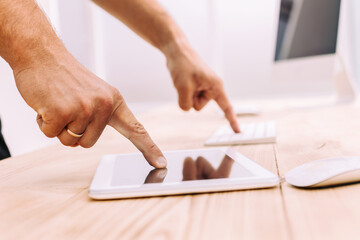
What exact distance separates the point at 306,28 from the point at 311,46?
86mm

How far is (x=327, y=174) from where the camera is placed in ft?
1.45

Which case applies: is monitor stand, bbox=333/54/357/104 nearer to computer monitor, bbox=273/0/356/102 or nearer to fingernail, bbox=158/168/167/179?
computer monitor, bbox=273/0/356/102

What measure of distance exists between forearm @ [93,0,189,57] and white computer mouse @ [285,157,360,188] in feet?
2.51

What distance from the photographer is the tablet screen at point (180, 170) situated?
0.50 meters

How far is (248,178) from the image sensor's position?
1.56ft

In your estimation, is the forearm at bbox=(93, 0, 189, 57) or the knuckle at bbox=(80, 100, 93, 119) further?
the forearm at bbox=(93, 0, 189, 57)

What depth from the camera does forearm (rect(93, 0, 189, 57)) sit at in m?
1.16

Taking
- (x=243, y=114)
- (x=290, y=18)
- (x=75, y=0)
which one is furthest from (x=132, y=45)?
(x=243, y=114)

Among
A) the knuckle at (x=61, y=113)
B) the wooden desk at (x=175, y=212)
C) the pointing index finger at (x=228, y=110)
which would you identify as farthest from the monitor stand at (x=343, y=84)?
the knuckle at (x=61, y=113)

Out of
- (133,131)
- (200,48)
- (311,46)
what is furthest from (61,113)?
(200,48)

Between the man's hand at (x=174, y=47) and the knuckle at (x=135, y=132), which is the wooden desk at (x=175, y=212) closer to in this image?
the knuckle at (x=135, y=132)

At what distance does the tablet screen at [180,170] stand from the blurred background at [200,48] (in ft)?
7.43

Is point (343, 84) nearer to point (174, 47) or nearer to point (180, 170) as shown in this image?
point (174, 47)

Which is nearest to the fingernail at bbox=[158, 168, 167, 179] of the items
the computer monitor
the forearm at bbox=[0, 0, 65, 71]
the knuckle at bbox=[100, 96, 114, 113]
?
the knuckle at bbox=[100, 96, 114, 113]
